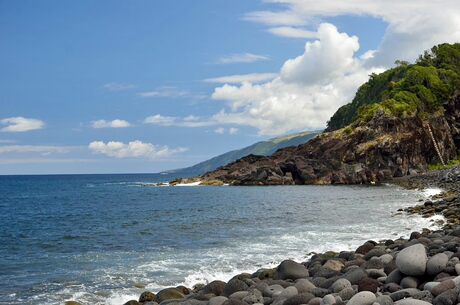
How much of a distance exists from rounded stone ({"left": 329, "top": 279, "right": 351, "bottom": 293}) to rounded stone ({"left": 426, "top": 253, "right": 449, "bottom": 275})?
156cm

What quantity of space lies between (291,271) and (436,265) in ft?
14.7

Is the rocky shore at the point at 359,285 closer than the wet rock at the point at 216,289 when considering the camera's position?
Yes

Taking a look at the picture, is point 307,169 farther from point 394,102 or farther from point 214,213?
point 214,213

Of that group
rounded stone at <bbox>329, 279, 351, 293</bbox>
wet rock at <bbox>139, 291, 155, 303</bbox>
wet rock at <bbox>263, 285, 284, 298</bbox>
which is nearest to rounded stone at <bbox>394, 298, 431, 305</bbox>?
rounded stone at <bbox>329, 279, 351, 293</bbox>

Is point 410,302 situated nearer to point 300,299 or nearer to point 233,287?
point 300,299

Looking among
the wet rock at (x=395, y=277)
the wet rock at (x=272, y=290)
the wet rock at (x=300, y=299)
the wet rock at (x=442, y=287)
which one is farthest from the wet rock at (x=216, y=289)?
the wet rock at (x=442, y=287)

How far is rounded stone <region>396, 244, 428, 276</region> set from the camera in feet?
31.9

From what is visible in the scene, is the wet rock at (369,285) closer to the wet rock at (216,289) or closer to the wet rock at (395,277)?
the wet rock at (395,277)

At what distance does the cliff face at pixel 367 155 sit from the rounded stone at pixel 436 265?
80052 mm

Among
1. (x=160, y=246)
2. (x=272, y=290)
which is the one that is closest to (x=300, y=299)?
(x=272, y=290)

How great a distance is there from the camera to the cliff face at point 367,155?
89688mm

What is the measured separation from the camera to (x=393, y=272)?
10.1 metres

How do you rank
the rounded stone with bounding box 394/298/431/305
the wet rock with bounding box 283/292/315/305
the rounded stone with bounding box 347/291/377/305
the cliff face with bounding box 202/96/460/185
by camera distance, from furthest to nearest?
the cliff face with bounding box 202/96/460/185, the wet rock with bounding box 283/292/315/305, the rounded stone with bounding box 347/291/377/305, the rounded stone with bounding box 394/298/431/305

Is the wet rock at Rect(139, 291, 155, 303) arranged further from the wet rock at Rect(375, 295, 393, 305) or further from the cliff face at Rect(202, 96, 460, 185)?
the cliff face at Rect(202, 96, 460, 185)
